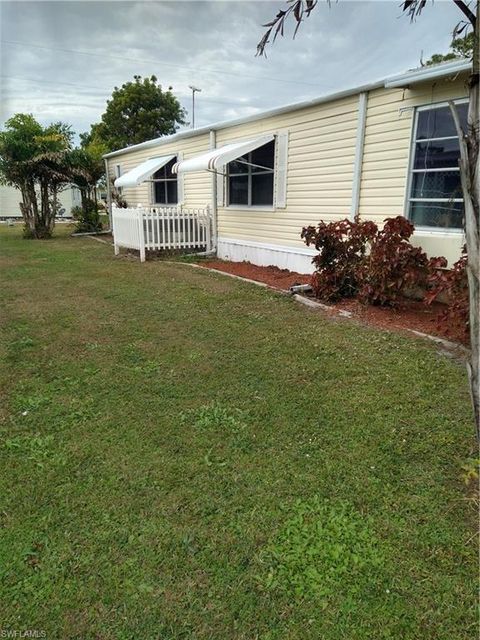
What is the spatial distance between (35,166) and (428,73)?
13576 mm

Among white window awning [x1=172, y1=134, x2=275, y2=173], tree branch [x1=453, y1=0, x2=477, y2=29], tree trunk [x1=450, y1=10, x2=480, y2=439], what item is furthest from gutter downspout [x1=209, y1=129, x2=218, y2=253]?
tree trunk [x1=450, y1=10, x2=480, y2=439]

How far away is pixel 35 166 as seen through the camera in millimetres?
14719

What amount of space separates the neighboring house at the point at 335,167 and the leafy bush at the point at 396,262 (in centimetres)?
52

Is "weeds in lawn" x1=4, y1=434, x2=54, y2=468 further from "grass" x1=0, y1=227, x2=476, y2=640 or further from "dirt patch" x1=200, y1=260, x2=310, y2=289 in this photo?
"dirt patch" x1=200, y1=260, x2=310, y2=289

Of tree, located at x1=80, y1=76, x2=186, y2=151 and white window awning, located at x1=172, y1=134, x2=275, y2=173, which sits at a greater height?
tree, located at x1=80, y1=76, x2=186, y2=151

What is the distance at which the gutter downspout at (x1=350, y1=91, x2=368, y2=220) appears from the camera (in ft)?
20.7

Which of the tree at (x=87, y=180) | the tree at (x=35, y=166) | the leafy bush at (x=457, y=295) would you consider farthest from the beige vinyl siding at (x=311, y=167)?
the tree at (x=35, y=166)

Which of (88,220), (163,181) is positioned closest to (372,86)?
(163,181)

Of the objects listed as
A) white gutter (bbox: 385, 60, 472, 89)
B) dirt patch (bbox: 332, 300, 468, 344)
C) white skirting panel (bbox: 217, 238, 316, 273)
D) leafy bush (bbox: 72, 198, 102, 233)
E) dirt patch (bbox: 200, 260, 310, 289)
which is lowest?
dirt patch (bbox: 332, 300, 468, 344)

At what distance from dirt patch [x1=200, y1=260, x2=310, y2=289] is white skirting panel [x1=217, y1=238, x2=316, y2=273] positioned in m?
0.13

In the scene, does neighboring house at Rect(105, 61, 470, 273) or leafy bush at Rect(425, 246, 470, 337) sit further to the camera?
neighboring house at Rect(105, 61, 470, 273)

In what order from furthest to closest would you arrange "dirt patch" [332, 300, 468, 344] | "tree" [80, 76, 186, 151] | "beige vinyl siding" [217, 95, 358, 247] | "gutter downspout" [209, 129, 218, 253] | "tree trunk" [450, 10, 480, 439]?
"tree" [80, 76, 186, 151]
"gutter downspout" [209, 129, 218, 253]
"beige vinyl siding" [217, 95, 358, 247]
"dirt patch" [332, 300, 468, 344]
"tree trunk" [450, 10, 480, 439]

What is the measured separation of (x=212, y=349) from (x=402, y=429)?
2.07m

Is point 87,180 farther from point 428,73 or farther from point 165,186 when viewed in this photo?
point 428,73
